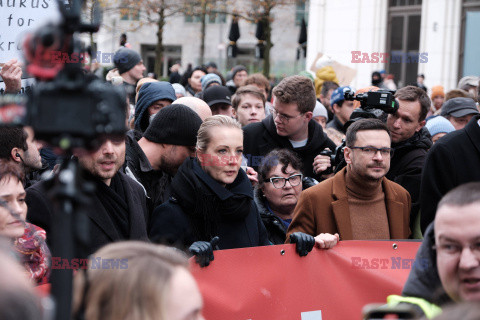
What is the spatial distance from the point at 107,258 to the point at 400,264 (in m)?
2.74

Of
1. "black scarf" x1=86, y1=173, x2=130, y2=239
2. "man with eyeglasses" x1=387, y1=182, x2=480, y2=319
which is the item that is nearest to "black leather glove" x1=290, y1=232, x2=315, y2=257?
"black scarf" x1=86, y1=173, x2=130, y2=239

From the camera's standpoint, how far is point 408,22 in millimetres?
20656

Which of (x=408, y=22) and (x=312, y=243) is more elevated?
(x=408, y=22)

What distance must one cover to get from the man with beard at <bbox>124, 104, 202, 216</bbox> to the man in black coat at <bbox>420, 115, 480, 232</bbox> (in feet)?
5.45

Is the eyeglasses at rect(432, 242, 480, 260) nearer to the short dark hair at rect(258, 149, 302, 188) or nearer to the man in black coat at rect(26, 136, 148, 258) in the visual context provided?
the man in black coat at rect(26, 136, 148, 258)

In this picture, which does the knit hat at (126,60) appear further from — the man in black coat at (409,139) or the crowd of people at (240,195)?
the man in black coat at (409,139)

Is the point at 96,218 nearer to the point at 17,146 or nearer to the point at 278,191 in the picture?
the point at 17,146

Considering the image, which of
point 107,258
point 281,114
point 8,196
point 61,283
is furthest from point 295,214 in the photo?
point 61,283

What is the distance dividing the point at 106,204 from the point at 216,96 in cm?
357

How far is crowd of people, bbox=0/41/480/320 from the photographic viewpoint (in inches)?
93.0

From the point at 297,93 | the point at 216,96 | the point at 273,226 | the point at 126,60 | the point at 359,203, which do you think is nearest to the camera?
the point at 359,203

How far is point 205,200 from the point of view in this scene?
4281 millimetres

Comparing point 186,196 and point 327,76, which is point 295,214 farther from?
point 327,76

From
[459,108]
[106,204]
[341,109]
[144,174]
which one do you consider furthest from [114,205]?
[459,108]
